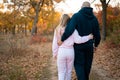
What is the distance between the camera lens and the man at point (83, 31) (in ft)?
22.8

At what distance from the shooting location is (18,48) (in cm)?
1720

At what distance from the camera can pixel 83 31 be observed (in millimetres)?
7059

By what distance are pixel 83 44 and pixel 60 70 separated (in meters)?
0.94

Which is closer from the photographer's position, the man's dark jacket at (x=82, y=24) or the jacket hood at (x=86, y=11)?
the man's dark jacket at (x=82, y=24)

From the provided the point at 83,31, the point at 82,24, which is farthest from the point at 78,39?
the point at 82,24

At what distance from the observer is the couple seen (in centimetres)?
699

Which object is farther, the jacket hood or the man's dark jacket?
the jacket hood

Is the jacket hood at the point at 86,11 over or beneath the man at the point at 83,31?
over

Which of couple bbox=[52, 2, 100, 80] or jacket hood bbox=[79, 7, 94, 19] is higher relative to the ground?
jacket hood bbox=[79, 7, 94, 19]

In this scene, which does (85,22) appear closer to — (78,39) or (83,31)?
(83,31)

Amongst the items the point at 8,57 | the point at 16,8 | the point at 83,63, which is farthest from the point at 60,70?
the point at 16,8

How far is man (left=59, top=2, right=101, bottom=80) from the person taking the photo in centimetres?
696

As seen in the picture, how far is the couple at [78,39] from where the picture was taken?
6988mm

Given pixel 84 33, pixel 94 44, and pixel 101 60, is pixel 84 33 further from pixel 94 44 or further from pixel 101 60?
pixel 101 60
